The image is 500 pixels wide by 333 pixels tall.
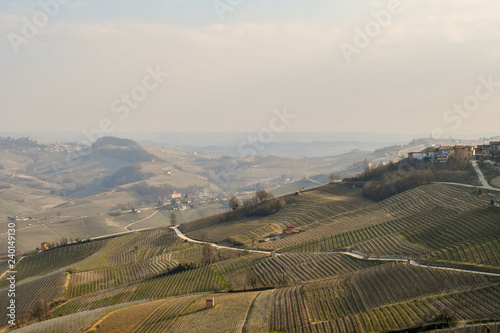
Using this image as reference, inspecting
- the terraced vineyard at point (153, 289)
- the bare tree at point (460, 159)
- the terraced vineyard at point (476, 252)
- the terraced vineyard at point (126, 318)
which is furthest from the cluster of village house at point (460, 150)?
the terraced vineyard at point (126, 318)

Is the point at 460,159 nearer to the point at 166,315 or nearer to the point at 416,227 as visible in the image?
the point at 416,227

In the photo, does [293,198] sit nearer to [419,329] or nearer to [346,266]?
[346,266]

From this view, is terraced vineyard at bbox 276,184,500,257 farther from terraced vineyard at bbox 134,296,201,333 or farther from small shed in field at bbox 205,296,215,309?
terraced vineyard at bbox 134,296,201,333

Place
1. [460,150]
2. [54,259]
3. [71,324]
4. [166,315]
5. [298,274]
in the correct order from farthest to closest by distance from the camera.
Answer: [460,150] < [54,259] < [298,274] < [71,324] < [166,315]

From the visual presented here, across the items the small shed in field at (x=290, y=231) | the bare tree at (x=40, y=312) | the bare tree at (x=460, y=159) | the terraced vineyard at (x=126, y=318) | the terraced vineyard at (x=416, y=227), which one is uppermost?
the bare tree at (x=460, y=159)

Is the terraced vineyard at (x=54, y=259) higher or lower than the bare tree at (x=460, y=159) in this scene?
lower

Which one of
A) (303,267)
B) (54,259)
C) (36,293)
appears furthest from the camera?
(54,259)

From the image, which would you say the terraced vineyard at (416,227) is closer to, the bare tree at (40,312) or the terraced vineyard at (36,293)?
the terraced vineyard at (36,293)

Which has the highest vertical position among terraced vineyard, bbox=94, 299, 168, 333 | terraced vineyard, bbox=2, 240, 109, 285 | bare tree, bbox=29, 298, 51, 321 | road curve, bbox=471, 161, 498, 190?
road curve, bbox=471, 161, 498, 190

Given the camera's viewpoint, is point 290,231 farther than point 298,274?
Yes

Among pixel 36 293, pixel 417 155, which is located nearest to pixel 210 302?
pixel 36 293

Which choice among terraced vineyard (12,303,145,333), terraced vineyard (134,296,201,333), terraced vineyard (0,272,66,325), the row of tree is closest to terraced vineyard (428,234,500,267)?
terraced vineyard (134,296,201,333)

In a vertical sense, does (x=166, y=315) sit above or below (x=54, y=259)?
above

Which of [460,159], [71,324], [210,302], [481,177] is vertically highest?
[460,159]
